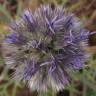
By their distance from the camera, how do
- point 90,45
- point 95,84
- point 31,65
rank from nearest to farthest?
point 31,65, point 95,84, point 90,45

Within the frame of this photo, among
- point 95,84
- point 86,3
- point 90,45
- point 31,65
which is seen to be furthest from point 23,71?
point 86,3

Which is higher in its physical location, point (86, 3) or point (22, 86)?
point (86, 3)

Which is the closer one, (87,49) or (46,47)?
(46,47)

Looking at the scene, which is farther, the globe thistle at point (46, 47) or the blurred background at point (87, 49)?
the blurred background at point (87, 49)

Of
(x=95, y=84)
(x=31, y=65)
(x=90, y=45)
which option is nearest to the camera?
(x=31, y=65)

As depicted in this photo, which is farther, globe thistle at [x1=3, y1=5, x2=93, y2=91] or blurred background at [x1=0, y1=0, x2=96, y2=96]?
blurred background at [x1=0, y1=0, x2=96, y2=96]

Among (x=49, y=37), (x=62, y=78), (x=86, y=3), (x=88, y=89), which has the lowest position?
(x=88, y=89)

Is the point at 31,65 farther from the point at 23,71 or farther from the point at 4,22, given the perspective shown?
the point at 4,22

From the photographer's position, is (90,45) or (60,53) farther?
(90,45)
